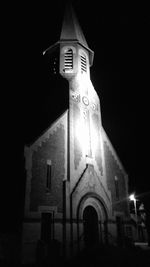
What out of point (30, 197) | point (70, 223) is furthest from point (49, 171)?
point (70, 223)

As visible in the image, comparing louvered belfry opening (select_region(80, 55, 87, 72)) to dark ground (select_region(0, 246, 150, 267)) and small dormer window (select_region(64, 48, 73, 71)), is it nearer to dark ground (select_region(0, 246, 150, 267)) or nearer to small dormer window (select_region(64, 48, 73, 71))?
small dormer window (select_region(64, 48, 73, 71))

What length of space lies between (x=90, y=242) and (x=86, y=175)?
5.30 meters

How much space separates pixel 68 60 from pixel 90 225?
16.5 m

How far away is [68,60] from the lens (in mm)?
24391

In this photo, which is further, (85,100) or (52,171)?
(85,100)

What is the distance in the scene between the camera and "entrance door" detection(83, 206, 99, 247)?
18614mm

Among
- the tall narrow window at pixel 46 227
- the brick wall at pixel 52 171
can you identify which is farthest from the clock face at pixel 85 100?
the tall narrow window at pixel 46 227

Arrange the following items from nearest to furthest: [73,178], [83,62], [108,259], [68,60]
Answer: [108,259], [73,178], [68,60], [83,62]

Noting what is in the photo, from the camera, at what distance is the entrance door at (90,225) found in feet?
61.1

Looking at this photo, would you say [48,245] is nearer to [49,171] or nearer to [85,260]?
[85,260]

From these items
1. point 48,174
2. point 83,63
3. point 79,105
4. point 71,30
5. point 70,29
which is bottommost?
point 48,174

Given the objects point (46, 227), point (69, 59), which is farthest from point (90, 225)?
point (69, 59)

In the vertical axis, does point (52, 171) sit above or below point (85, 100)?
below

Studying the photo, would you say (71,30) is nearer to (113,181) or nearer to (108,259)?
(113,181)
